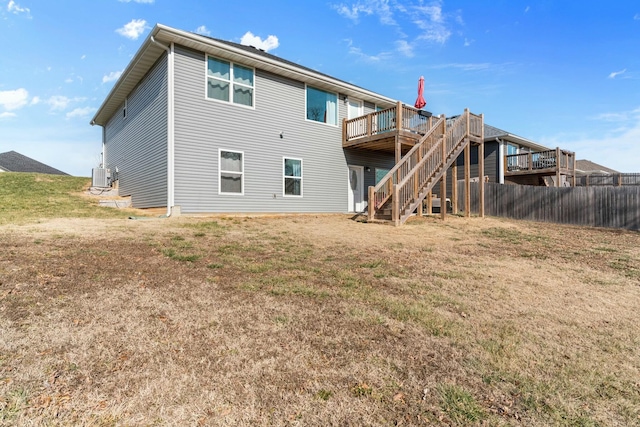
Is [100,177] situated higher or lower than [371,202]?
higher

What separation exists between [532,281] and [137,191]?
12693mm

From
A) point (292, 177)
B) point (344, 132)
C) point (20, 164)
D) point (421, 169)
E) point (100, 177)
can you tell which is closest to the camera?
point (421, 169)

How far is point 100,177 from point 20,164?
71.3 feet

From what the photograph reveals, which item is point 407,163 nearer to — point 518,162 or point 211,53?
point 211,53

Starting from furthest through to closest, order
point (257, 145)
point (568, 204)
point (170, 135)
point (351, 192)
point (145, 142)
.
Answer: point (351, 192), point (568, 204), point (145, 142), point (257, 145), point (170, 135)

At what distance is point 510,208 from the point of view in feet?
49.4

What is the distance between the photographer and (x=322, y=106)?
43.5 feet

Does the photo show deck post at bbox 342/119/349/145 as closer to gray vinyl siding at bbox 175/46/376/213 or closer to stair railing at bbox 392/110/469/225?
gray vinyl siding at bbox 175/46/376/213

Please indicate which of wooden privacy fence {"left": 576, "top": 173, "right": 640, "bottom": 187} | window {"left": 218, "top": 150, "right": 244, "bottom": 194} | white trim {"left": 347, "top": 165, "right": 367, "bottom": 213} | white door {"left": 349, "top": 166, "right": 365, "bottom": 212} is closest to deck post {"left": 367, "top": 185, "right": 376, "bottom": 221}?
white trim {"left": 347, "top": 165, "right": 367, "bottom": 213}

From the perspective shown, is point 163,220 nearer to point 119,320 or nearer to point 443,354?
point 119,320


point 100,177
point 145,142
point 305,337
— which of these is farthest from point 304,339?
point 100,177

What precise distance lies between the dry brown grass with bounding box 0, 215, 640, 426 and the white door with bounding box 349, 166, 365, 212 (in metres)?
8.72

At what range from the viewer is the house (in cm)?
998

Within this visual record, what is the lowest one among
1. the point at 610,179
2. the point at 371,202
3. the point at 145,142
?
the point at 371,202
